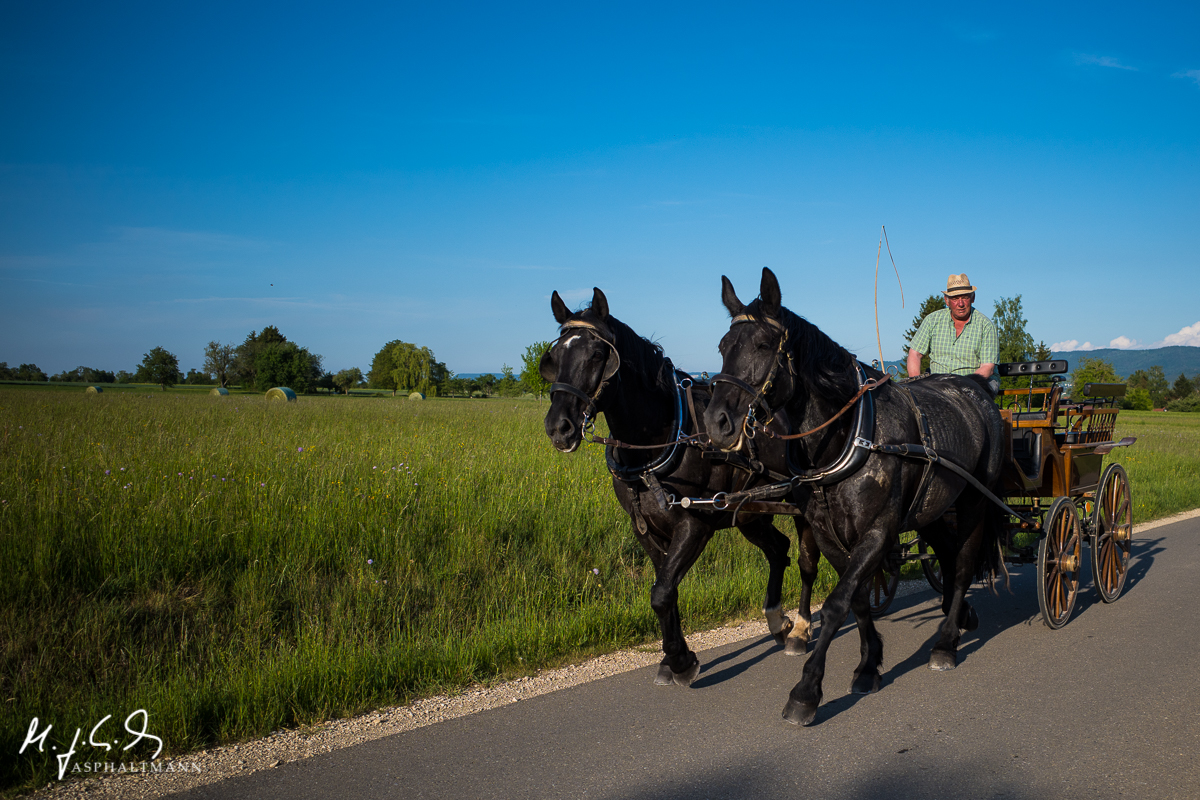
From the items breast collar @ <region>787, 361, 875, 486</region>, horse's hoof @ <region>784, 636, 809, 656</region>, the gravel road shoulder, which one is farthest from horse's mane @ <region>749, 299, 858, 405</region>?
the gravel road shoulder

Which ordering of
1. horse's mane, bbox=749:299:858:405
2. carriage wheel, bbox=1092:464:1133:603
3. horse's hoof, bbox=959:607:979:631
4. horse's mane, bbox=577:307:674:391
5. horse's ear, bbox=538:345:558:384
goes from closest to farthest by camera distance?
horse's mane, bbox=749:299:858:405, horse's ear, bbox=538:345:558:384, horse's mane, bbox=577:307:674:391, horse's hoof, bbox=959:607:979:631, carriage wheel, bbox=1092:464:1133:603

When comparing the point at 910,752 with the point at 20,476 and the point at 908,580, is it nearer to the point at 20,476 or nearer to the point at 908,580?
the point at 908,580

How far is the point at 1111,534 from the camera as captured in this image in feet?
20.3

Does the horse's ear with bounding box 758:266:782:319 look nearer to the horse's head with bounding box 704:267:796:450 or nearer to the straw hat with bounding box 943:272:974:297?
the horse's head with bounding box 704:267:796:450

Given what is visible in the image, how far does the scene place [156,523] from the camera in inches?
213

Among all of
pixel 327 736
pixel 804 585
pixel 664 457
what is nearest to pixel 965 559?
pixel 804 585

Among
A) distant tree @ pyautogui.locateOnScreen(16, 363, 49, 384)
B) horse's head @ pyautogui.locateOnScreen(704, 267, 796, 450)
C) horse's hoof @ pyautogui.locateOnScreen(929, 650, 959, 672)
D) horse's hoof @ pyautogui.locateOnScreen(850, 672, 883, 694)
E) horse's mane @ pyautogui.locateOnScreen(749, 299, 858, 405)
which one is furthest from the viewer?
distant tree @ pyautogui.locateOnScreen(16, 363, 49, 384)

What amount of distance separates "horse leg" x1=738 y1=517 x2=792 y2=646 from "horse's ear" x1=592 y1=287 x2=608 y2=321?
1.82 meters

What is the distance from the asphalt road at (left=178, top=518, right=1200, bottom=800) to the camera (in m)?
2.96

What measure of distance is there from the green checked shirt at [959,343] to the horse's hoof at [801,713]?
144 inches

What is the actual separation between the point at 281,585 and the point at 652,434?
2.99 m

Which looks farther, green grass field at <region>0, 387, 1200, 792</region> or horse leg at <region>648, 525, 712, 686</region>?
horse leg at <region>648, 525, 712, 686</region>

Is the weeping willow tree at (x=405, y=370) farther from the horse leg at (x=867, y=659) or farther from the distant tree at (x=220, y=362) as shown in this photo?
the horse leg at (x=867, y=659)

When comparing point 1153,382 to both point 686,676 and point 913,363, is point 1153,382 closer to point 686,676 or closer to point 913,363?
point 913,363
